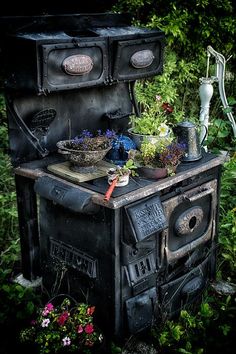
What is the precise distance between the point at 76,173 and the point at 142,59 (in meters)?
1.25

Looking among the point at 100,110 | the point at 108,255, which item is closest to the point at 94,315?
the point at 108,255

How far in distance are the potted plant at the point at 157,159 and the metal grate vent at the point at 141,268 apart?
2.16 feet

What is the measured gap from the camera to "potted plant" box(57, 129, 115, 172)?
3.52 metres

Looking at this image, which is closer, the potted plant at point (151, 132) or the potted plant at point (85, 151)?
the potted plant at point (85, 151)

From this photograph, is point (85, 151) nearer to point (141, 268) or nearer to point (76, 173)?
point (76, 173)

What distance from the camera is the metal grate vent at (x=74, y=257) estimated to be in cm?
355

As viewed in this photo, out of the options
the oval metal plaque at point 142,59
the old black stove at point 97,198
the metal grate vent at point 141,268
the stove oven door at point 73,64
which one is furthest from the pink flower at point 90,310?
→ the oval metal plaque at point 142,59

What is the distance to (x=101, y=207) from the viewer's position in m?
3.37

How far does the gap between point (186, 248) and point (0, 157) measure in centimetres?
318

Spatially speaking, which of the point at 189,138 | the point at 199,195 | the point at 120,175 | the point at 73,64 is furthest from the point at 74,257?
the point at 73,64

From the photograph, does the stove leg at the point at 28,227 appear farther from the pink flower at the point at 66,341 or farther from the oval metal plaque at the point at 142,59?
the oval metal plaque at the point at 142,59

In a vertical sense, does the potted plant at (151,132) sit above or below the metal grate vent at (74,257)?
above

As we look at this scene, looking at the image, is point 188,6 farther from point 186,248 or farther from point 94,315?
point 94,315

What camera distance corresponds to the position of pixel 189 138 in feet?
12.9
